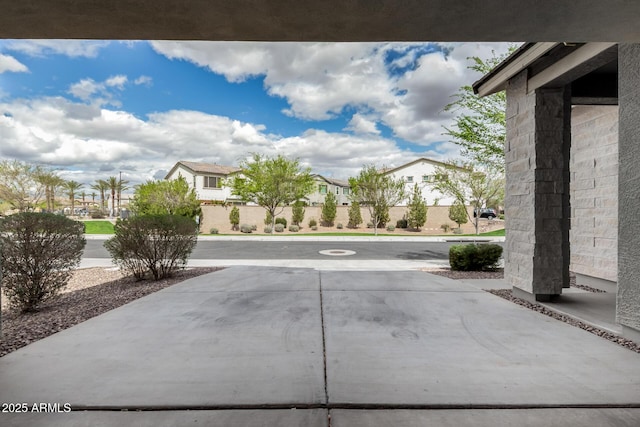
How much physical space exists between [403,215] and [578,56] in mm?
26416

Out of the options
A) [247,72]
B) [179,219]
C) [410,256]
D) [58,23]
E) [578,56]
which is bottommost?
[410,256]

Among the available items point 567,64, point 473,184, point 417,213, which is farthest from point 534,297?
point 417,213

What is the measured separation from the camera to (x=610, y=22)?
2.50m

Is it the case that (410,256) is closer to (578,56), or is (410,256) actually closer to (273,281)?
(273,281)

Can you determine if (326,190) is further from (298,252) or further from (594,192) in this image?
(594,192)

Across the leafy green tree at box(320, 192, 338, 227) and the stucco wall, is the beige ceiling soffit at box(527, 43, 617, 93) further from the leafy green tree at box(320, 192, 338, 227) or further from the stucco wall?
the leafy green tree at box(320, 192, 338, 227)

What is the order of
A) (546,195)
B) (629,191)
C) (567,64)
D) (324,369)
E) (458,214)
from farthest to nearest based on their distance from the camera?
1. (458,214)
2. (546,195)
3. (567,64)
4. (629,191)
5. (324,369)

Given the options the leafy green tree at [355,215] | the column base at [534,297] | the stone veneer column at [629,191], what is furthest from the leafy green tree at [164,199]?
the stone veneer column at [629,191]

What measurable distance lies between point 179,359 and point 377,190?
80.8ft

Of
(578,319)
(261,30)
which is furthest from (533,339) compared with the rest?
(261,30)

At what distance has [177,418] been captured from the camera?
235 centimetres

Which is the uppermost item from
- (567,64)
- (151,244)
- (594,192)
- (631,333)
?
(567,64)

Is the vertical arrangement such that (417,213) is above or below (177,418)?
above

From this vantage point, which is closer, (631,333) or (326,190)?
(631,333)
